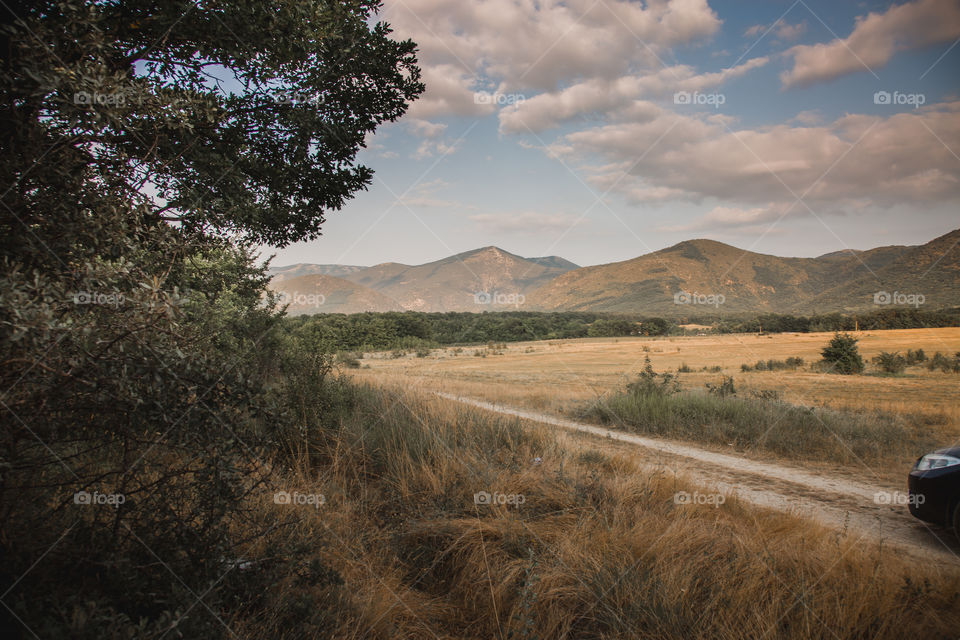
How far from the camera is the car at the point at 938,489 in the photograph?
4.40 meters

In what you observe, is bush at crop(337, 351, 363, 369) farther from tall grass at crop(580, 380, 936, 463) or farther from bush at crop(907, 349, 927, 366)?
bush at crop(907, 349, 927, 366)

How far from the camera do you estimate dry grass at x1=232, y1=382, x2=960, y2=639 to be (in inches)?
106

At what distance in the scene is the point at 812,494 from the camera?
641cm

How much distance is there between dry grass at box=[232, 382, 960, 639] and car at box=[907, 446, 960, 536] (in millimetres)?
852

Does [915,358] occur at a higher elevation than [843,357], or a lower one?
lower

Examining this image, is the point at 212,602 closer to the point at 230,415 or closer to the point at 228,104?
the point at 230,415

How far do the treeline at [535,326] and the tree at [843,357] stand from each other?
20.6 meters

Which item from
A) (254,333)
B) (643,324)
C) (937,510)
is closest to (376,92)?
(254,333)

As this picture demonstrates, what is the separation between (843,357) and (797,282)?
14875cm

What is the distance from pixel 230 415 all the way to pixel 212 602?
3.12 feet

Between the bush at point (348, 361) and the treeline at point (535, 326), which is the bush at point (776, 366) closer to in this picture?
the treeline at point (535, 326)

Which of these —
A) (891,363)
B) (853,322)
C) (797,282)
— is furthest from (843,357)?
(797,282)

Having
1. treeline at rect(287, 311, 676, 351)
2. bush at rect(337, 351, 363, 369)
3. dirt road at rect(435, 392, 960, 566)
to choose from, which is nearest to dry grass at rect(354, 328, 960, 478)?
bush at rect(337, 351, 363, 369)

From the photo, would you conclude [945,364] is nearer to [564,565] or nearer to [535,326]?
[564,565]
